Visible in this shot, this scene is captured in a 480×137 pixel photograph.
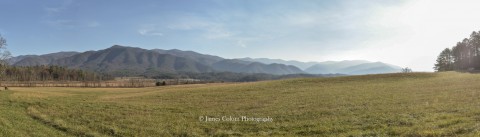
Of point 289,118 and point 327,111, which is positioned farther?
point 327,111

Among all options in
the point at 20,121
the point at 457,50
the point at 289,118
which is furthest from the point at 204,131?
the point at 457,50

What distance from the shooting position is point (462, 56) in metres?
152

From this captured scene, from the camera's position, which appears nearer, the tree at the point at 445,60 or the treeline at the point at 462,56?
the treeline at the point at 462,56

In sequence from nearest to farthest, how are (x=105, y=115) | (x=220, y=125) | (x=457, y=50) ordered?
1. (x=220, y=125)
2. (x=105, y=115)
3. (x=457, y=50)

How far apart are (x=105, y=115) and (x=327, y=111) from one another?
2153cm

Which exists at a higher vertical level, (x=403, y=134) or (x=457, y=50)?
(x=457, y=50)

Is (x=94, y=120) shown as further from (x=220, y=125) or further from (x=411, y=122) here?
(x=411, y=122)

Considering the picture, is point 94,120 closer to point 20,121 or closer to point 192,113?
point 20,121

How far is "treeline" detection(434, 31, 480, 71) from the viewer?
140500mm

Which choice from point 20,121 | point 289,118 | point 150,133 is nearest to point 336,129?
point 289,118

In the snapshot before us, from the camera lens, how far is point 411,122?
22906 mm

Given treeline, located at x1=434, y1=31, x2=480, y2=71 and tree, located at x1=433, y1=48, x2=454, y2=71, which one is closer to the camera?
treeline, located at x1=434, y1=31, x2=480, y2=71

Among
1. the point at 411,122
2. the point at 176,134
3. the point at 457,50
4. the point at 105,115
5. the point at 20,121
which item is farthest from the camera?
the point at 457,50

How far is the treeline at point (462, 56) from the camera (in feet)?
461
